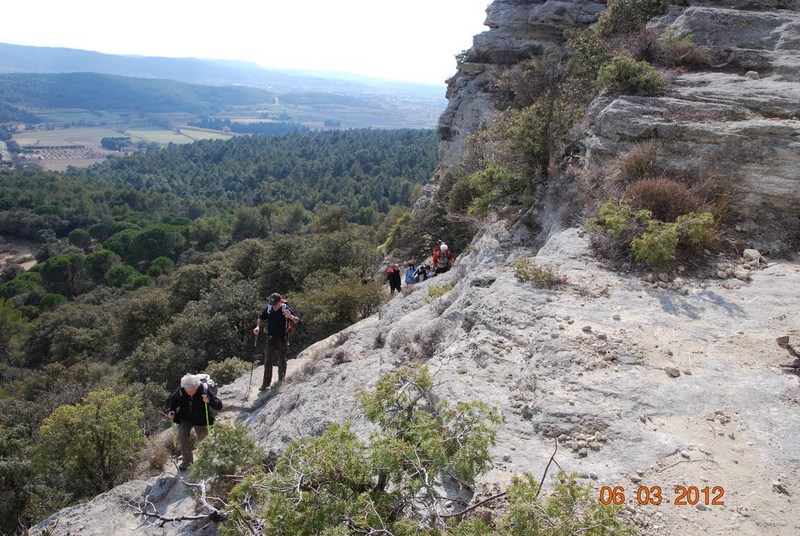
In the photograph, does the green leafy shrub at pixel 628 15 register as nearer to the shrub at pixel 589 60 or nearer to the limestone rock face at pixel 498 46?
the shrub at pixel 589 60

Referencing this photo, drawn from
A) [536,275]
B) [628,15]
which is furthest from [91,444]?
[628,15]

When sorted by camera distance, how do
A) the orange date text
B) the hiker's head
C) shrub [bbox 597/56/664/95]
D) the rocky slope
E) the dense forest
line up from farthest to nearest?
the dense forest < shrub [bbox 597/56/664/95] < the hiker's head < the rocky slope < the orange date text

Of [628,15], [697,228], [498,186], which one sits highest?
[628,15]

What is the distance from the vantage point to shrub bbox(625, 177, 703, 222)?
27.2 feet

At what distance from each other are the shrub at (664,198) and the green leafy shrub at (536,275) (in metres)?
2.06

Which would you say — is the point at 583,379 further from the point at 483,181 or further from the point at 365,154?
the point at 365,154

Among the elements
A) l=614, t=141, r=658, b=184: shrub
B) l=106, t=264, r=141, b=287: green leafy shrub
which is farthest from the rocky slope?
l=106, t=264, r=141, b=287: green leafy shrub

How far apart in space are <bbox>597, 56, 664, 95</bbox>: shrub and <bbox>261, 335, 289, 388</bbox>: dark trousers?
30.9ft

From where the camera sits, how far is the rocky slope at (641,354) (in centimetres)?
497

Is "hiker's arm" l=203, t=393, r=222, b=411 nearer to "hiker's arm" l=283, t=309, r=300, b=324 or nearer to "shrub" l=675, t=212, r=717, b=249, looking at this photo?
"hiker's arm" l=283, t=309, r=300, b=324

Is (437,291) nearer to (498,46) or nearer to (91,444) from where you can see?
(91,444)

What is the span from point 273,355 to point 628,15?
15965 mm

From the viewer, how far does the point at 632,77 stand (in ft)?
35.8

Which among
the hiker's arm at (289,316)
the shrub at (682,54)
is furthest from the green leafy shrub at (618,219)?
the shrub at (682,54)
